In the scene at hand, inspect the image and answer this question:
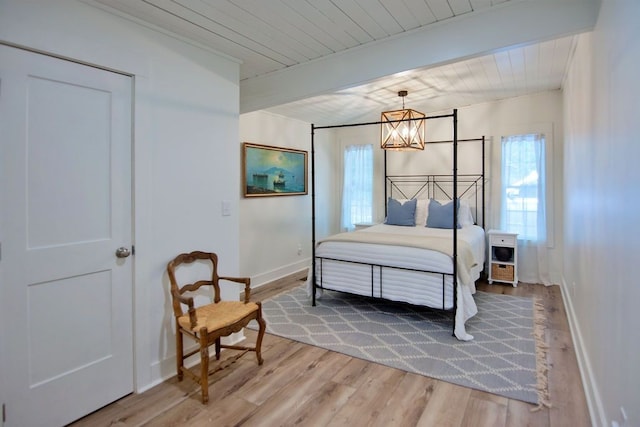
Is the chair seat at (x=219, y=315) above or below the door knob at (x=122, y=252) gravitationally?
below

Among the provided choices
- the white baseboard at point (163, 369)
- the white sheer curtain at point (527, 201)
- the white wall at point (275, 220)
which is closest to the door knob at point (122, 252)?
the white baseboard at point (163, 369)

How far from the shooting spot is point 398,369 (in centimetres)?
257

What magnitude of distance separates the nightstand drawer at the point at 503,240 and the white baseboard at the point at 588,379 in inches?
51.5

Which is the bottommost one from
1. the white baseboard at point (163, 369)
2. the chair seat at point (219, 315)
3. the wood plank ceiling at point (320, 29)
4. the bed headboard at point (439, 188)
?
the white baseboard at point (163, 369)

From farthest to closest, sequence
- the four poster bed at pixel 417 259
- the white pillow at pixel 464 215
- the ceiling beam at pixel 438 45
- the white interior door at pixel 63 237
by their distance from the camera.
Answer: the white pillow at pixel 464 215 < the four poster bed at pixel 417 259 < the ceiling beam at pixel 438 45 < the white interior door at pixel 63 237

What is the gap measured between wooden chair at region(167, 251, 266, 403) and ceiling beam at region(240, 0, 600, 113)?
5.34ft

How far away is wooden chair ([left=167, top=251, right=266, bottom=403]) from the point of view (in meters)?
2.19

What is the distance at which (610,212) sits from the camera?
5.70ft

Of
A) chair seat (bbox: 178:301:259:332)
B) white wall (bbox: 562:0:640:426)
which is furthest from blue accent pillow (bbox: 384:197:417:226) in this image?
chair seat (bbox: 178:301:259:332)

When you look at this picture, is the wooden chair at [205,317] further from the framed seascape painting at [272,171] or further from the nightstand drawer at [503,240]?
the nightstand drawer at [503,240]

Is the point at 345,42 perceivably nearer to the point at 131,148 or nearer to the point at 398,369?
the point at 131,148

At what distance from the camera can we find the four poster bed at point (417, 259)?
10.3 ft

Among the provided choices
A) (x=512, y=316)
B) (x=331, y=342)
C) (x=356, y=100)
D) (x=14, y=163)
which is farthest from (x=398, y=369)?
(x=356, y=100)

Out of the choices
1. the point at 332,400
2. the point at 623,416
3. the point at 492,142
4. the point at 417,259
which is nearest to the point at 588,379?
the point at 623,416
